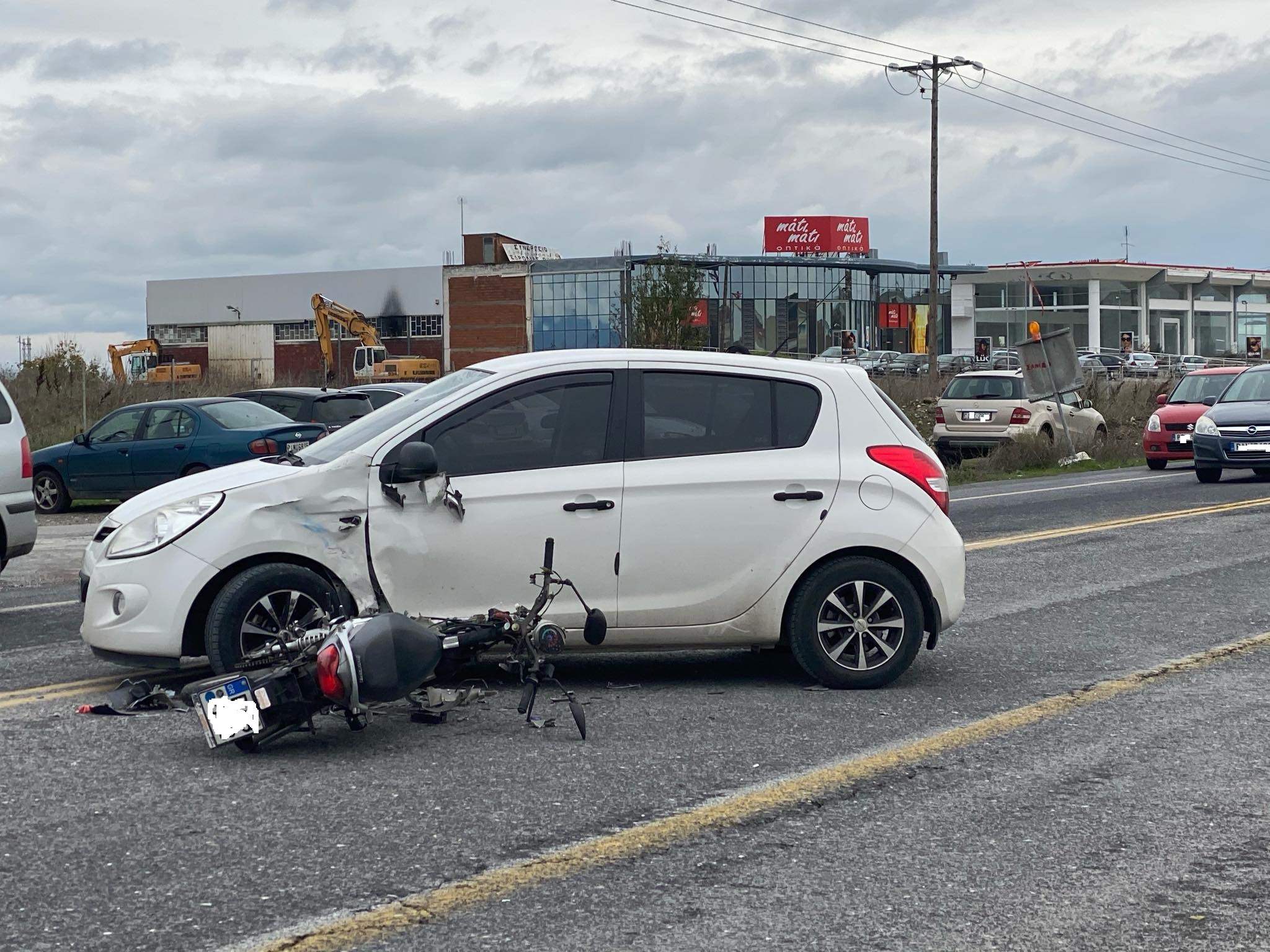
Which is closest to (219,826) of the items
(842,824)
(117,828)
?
(117,828)

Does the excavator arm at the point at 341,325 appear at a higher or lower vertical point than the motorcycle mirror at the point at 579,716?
higher

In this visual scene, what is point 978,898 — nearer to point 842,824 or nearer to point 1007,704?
point 842,824

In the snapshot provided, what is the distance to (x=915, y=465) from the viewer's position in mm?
7750

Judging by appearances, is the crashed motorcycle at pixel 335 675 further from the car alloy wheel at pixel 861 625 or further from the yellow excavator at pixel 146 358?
the yellow excavator at pixel 146 358

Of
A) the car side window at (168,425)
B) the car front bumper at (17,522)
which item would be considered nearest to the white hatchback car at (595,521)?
the car front bumper at (17,522)

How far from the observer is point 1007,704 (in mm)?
7426

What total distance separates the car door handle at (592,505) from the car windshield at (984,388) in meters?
A: 24.2

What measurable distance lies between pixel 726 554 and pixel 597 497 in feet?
2.27

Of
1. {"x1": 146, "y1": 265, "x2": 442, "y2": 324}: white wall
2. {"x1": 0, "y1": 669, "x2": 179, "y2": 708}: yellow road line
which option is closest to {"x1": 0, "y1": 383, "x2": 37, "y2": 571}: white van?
{"x1": 0, "y1": 669, "x2": 179, "y2": 708}: yellow road line

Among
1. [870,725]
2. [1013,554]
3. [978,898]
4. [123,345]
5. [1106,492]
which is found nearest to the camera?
[978,898]

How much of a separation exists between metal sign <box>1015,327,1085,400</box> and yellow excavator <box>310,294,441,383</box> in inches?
1640

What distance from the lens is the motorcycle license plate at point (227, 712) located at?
6.03 meters

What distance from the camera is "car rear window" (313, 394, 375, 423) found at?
844 inches

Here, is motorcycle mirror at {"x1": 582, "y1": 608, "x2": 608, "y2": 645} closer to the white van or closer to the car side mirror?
the car side mirror
